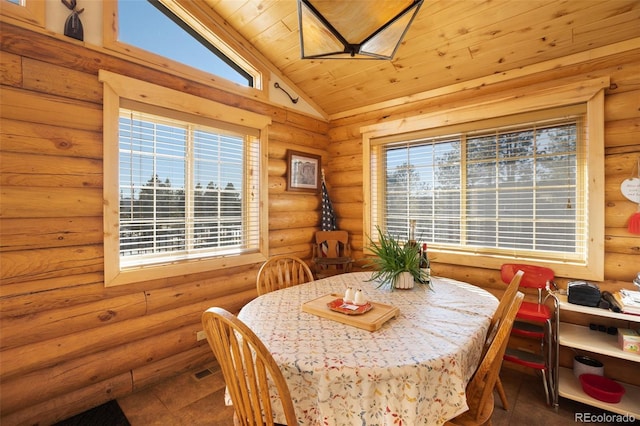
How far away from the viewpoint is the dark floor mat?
1881 mm

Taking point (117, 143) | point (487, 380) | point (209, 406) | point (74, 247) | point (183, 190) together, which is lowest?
point (209, 406)

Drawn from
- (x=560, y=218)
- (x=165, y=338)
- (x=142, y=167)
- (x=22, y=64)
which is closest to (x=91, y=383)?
(x=165, y=338)

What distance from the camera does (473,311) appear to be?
5.16 ft

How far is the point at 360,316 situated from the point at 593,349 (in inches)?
65.2

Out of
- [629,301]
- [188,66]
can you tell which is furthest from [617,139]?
[188,66]

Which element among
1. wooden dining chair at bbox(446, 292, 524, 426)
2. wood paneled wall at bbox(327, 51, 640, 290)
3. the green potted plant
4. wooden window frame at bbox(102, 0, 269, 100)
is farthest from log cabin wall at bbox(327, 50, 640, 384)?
wooden window frame at bbox(102, 0, 269, 100)

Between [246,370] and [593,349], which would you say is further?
[593,349]

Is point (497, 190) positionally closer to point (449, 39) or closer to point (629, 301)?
point (629, 301)

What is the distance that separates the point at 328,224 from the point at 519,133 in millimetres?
2073

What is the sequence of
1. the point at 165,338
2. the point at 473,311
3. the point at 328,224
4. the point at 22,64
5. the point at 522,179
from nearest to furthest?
the point at 473,311 < the point at 22,64 < the point at 165,338 < the point at 522,179 < the point at 328,224

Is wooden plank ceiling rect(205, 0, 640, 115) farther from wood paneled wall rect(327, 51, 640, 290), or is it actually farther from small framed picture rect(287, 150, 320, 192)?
small framed picture rect(287, 150, 320, 192)

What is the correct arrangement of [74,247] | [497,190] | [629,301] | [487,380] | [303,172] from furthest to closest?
[303,172], [497,190], [74,247], [629,301], [487,380]

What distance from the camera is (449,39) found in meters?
2.42

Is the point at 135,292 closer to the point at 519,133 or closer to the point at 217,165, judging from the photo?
the point at 217,165
